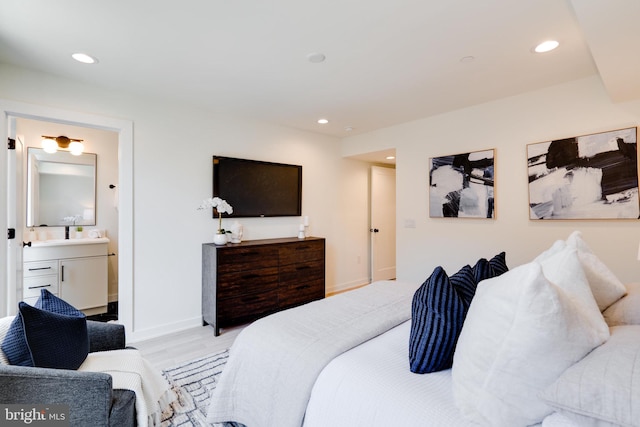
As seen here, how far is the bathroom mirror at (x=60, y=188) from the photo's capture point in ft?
12.0

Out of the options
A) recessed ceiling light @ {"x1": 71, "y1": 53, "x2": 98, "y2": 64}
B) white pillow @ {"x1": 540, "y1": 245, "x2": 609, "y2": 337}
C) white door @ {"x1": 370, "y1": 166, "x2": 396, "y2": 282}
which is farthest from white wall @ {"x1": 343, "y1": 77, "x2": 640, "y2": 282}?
recessed ceiling light @ {"x1": 71, "y1": 53, "x2": 98, "y2": 64}

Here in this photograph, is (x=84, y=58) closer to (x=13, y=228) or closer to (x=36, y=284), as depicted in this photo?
(x=13, y=228)

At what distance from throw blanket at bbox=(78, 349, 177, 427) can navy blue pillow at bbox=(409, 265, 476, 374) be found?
1345mm

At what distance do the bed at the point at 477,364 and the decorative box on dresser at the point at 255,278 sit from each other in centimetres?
161

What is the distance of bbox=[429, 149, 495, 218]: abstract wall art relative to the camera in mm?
3225

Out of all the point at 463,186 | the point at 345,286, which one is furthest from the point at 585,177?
the point at 345,286

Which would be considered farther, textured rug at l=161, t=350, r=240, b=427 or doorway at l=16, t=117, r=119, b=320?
doorway at l=16, t=117, r=119, b=320

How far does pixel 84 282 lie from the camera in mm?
3590

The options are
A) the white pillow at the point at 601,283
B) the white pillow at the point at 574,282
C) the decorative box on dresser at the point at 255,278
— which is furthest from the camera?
the decorative box on dresser at the point at 255,278

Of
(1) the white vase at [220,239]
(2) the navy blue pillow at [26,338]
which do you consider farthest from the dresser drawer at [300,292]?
(2) the navy blue pillow at [26,338]

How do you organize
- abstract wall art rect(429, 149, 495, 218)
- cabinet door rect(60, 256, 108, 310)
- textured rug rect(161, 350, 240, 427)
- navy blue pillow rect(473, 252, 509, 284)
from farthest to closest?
cabinet door rect(60, 256, 108, 310), abstract wall art rect(429, 149, 495, 218), textured rug rect(161, 350, 240, 427), navy blue pillow rect(473, 252, 509, 284)

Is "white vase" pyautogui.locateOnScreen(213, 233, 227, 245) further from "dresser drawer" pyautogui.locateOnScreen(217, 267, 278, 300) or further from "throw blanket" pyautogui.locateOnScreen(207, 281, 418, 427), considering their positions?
"throw blanket" pyautogui.locateOnScreen(207, 281, 418, 427)

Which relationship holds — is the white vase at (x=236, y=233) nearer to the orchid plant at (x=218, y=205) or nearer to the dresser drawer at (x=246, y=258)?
the orchid plant at (x=218, y=205)

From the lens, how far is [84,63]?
7.80 ft
